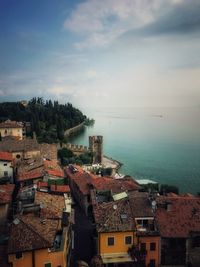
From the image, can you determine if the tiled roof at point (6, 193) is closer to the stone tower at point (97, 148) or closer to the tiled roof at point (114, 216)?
the tiled roof at point (114, 216)

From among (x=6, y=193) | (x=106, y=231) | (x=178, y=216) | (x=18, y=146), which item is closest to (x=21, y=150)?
(x=18, y=146)

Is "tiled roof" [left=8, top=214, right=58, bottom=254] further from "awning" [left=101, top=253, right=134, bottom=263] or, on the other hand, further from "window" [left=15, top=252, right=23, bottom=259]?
"awning" [left=101, top=253, right=134, bottom=263]

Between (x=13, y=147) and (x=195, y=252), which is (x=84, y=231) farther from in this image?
(x=13, y=147)

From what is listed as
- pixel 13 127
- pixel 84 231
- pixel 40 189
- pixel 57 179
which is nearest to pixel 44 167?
pixel 57 179

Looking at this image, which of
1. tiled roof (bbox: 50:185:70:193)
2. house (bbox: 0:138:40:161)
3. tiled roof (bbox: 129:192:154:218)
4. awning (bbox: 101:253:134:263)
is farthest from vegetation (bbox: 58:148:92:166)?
awning (bbox: 101:253:134:263)

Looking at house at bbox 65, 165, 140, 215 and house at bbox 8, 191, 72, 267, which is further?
house at bbox 65, 165, 140, 215

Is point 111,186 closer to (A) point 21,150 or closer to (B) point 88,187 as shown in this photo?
(B) point 88,187
